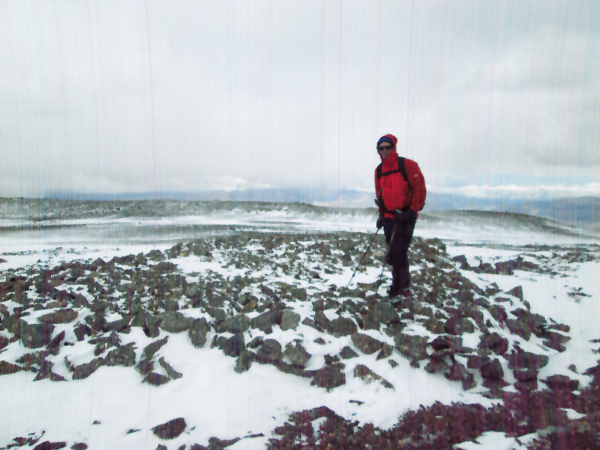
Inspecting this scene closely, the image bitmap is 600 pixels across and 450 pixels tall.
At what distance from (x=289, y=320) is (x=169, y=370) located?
5.00 ft

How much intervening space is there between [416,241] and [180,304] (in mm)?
7443

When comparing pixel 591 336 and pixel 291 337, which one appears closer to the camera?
pixel 291 337

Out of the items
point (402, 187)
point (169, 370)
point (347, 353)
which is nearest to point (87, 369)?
point (169, 370)

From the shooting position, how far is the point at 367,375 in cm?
350

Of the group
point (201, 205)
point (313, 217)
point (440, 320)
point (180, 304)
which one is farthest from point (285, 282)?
point (201, 205)

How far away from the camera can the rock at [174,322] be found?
167 inches

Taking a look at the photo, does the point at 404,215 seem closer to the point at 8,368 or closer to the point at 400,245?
the point at 400,245

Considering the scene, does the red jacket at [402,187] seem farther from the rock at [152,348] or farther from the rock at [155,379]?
the rock at [155,379]

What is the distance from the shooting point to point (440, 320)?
4762mm

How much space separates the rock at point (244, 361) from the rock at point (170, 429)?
2.49 feet

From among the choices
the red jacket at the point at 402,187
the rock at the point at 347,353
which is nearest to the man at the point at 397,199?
the red jacket at the point at 402,187

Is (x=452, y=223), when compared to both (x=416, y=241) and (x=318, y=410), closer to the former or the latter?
(x=416, y=241)

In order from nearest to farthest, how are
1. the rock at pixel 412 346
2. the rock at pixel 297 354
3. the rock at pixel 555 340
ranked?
the rock at pixel 297 354 < the rock at pixel 412 346 < the rock at pixel 555 340

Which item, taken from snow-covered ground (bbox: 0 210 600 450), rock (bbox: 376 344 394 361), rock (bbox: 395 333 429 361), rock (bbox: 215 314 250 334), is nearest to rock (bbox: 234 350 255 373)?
snow-covered ground (bbox: 0 210 600 450)
